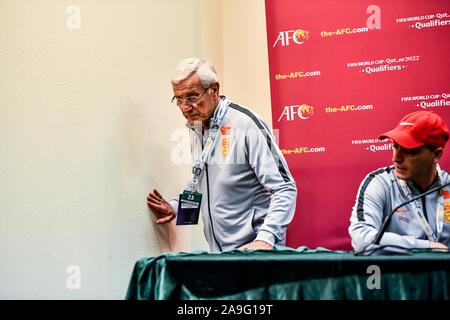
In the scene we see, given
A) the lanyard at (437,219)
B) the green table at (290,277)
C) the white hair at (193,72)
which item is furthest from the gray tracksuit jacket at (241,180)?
the green table at (290,277)

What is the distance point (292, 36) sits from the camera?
353 centimetres

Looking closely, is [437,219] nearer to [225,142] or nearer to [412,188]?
[412,188]

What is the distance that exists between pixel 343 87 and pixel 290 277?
2.09 meters

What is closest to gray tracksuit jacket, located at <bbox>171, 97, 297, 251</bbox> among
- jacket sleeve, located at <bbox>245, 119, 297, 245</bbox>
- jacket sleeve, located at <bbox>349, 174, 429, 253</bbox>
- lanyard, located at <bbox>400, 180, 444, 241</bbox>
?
jacket sleeve, located at <bbox>245, 119, 297, 245</bbox>

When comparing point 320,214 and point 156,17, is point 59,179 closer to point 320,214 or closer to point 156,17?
point 156,17

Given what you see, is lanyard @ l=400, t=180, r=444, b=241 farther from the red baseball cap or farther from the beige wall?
the beige wall

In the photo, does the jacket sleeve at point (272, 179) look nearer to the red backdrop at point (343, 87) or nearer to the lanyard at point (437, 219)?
the lanyard at point (437, 219)

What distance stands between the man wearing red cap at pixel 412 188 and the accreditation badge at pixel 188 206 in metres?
0.72

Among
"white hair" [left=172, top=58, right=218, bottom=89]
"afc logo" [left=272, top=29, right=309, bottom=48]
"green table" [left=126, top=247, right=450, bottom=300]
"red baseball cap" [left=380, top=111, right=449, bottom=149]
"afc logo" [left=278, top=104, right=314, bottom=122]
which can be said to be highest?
"afc logo" [left=272, top=29, right=309, bottom=48]

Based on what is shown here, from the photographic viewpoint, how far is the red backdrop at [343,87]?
324cm

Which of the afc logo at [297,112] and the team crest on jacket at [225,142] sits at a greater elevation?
the afc logo at [297,112]

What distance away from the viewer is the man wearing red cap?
2227mm

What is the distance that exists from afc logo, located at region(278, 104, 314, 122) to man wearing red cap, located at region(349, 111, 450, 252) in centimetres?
106

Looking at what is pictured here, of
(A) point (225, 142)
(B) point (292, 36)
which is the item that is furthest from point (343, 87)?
(A) point (225, 142)
